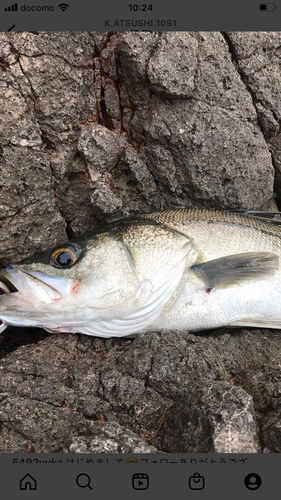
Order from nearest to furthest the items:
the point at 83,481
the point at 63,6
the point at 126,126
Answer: the point at 83,481 < the point at 63,6 < the point at 126,126

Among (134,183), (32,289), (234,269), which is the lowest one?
(234,269)

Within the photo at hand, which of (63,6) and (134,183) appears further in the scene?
(134,183)

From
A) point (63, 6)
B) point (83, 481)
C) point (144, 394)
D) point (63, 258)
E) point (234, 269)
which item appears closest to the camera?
point (83, 481)

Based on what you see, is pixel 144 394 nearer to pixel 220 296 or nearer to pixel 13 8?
pixel 220 296

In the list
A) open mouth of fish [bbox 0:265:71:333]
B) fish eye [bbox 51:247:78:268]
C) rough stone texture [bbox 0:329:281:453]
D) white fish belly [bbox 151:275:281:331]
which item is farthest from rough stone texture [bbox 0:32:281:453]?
fish eye [bbox 51:247:78:268]

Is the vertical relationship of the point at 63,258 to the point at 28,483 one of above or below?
above

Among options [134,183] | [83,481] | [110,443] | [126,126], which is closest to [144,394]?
[110,443]

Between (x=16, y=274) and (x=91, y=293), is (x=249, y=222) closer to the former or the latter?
(x=91, y=293)
